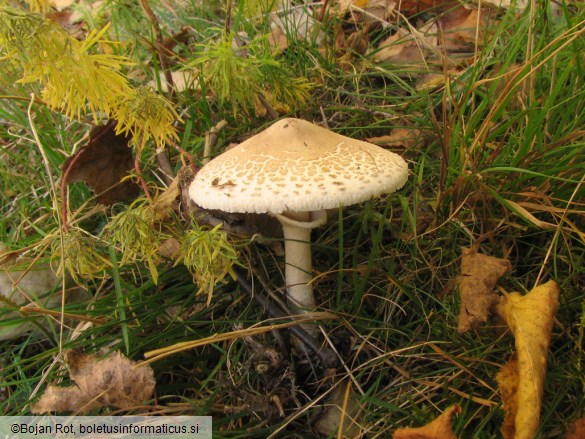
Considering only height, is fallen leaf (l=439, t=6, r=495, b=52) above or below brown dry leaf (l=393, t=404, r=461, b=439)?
above

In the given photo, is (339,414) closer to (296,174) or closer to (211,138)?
(296,174)

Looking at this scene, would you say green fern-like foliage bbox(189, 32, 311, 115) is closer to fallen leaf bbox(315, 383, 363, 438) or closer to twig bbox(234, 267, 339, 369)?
twig bbox(234, 267, 339, 369)

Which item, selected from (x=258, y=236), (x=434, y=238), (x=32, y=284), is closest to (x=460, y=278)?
(x=434, y=238)

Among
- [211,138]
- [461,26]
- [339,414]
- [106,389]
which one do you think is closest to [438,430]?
[339,414]

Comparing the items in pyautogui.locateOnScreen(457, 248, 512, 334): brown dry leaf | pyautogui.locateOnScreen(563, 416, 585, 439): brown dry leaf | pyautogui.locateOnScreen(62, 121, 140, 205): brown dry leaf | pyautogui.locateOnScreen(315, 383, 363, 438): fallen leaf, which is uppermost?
pyautogui.locateOnScreen(62, 121, 140, 205): brown dry leaf

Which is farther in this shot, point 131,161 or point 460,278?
point 131,161

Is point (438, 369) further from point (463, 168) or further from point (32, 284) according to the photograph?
point (32, 284)

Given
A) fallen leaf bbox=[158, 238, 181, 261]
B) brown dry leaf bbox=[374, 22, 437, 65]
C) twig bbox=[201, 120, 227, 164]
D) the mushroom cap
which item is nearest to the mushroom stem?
the mushroom cap
